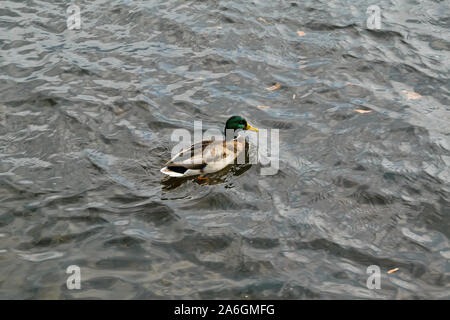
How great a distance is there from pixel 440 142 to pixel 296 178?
93.5 inches

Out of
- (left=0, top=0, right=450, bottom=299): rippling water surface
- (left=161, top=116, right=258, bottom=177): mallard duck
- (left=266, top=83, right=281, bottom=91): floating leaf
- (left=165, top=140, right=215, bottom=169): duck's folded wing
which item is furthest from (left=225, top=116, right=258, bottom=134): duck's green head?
(left=266, top=83, right=281, bottom=91): floating leaf

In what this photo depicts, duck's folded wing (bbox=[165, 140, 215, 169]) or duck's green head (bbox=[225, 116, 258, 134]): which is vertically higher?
duck's green head (bbox=[225, 116, 258, 134])

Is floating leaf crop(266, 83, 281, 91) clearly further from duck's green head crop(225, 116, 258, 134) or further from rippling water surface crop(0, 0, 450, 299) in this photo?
duck's green head crop(225, 116, 258, 134)

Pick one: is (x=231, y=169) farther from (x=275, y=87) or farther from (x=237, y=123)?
(x=275, y=87)

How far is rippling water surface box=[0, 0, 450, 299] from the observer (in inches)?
233

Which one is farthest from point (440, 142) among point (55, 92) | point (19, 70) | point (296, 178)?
point (19, 70)

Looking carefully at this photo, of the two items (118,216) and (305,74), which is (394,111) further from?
(118,216)

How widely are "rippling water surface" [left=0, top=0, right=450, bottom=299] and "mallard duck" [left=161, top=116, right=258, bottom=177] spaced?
212 mm

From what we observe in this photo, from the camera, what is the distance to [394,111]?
Answer: 8.64 metres

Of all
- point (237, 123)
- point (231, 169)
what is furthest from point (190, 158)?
point (237, 123)

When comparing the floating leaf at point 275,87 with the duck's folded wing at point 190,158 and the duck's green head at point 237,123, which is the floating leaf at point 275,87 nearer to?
the duck's green head at point 237,123

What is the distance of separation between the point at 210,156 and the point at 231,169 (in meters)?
0.51

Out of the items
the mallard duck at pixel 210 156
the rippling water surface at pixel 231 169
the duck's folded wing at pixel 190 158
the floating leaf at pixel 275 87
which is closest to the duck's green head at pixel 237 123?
the mallard duck at pixel 210 156

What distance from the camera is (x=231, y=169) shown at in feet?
25.8
